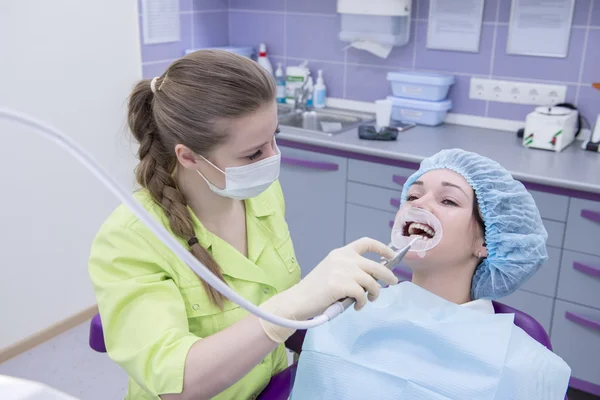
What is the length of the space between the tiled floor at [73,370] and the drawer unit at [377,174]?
1.11 m

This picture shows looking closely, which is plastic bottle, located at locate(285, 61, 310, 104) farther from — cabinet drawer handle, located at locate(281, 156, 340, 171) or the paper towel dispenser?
cabinet drawer handle, located at locate(281, 156, 340, 171)

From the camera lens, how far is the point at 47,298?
276 cm

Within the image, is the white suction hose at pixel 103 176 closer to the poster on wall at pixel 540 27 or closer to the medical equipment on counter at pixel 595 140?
the medical equipment on counter at pixel 595 140

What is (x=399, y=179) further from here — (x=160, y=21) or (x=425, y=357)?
(x=160, y=21)

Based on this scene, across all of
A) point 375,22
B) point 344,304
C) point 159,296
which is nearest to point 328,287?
point 344,304

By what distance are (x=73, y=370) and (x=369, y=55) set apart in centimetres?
206

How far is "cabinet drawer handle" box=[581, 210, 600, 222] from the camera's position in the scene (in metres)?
2.17

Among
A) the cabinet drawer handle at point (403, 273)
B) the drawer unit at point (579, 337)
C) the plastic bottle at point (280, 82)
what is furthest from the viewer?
the plastic bottle at point (280, 82)

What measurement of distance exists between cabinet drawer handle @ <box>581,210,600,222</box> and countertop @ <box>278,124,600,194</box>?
0.08 m

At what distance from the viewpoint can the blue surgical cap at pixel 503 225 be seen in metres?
1.42

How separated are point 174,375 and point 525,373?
0.70m

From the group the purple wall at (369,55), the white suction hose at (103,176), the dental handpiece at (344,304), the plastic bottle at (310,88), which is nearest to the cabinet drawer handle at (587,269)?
the purple wall at (369,55)

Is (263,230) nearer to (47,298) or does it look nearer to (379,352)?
(379,352)

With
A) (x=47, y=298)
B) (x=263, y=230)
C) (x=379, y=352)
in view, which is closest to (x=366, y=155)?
(x=263, y=230)
